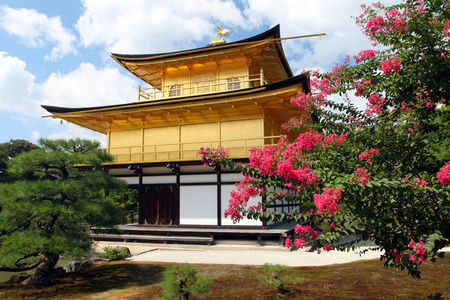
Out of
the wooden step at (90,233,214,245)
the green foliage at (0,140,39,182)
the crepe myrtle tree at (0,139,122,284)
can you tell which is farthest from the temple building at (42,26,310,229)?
the green foliage at (0,140,39,182)

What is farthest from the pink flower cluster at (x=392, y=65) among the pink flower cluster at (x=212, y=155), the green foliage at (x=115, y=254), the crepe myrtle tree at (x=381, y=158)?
the green foliage at (x=115, y=254)

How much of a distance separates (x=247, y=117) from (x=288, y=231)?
19.0 feet

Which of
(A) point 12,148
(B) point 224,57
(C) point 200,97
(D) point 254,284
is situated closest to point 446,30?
(D) point 254,284

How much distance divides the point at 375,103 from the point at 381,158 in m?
0.96

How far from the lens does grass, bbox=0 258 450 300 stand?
6219 mm

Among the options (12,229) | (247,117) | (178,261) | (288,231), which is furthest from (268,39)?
(12,229)

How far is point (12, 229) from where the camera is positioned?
6949mm

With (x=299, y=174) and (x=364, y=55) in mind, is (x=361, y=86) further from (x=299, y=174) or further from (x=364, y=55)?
(x=299, y=174)

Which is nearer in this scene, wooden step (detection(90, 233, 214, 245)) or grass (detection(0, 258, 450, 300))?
grass (detection(0, 258, 450, 300))

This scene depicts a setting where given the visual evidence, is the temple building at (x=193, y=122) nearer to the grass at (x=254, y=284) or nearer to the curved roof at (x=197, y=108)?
the curved roof at (x=197, y=108)

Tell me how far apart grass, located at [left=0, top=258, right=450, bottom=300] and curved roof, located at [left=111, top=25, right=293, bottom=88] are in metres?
11.5

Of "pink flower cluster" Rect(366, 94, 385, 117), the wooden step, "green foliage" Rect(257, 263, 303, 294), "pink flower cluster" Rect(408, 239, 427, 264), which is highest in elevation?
"pink flower cluster" Rect(366, 94, 385, 117)

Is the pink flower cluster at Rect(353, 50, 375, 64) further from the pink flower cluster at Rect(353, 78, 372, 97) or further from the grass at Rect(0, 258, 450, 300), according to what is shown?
the grass at Rect(0, 258, 450, 300)

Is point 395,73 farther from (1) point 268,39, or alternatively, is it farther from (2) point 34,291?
(1) point 268,39
